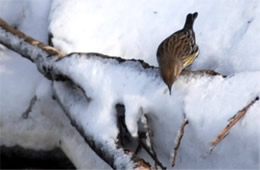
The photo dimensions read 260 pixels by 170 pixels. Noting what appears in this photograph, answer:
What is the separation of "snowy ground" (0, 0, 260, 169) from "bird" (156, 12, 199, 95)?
0.08 metres

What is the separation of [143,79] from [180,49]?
0.32 m

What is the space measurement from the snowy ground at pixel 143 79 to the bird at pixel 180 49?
0.26 feet

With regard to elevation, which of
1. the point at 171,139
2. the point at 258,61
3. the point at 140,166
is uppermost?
the point at 258,61

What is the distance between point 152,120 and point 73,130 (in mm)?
557

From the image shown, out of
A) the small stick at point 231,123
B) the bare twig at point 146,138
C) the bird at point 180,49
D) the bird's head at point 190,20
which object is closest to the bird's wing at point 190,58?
the bird at point 180,49

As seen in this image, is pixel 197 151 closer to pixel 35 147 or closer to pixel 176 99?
pixel 176 99

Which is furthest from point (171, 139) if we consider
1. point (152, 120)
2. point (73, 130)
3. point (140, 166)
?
point (73, 130)

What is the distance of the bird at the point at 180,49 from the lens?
3525 millimetres

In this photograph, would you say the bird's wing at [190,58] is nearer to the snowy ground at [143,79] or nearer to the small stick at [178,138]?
the snowy ground at [143,79]

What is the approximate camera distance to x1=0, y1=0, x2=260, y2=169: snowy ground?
3248 millimetres

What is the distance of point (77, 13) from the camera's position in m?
4.18

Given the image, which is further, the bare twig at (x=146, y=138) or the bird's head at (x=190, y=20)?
the bird's head at (x=190, y=20)

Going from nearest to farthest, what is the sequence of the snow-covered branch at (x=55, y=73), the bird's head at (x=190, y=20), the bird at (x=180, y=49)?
the snow-covered branch at (x=55, y=73), the bird at (x=180, y=49), the bird's head at (x=190, y=20)

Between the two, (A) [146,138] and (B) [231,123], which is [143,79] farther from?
(B) [231,123]
